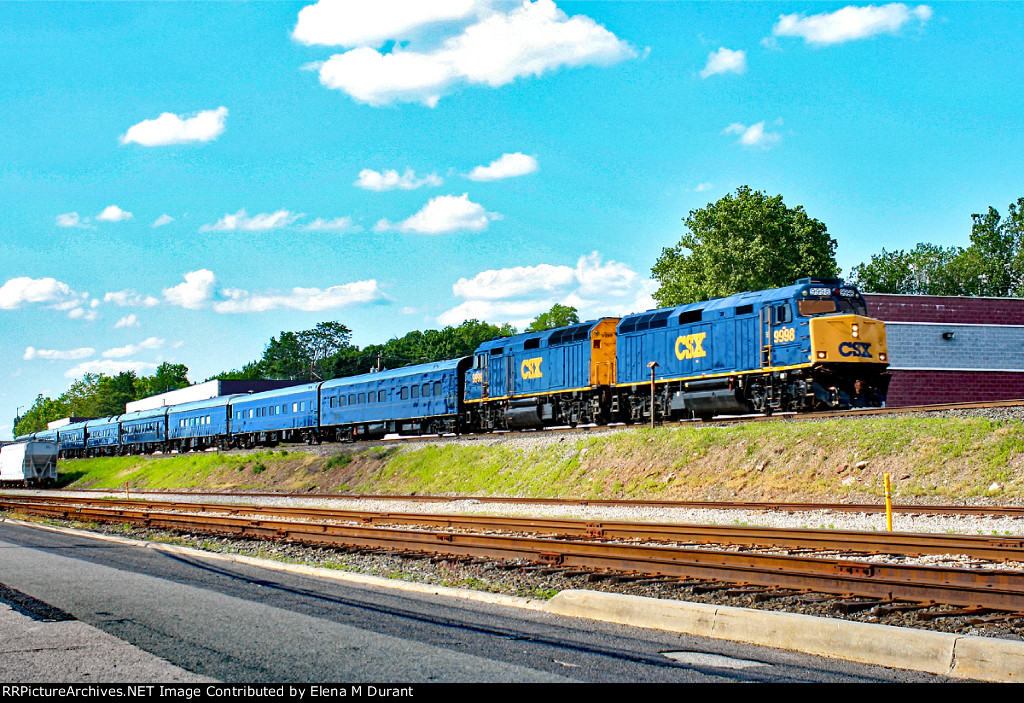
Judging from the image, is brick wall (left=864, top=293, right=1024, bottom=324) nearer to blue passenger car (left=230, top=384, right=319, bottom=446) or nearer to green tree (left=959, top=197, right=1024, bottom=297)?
blue passenger car (left=230, top=384, right=319, bottom=446)

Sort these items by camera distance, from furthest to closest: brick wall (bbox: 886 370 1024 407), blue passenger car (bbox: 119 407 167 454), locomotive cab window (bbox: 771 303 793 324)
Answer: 1. blue passenger car (bbox: 119 407 167 454)
2. brick wall (bbox: 886 370 1024 407)
3. locomotive cab window (bbox: 771 303 793 324)

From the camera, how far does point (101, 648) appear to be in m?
7.32

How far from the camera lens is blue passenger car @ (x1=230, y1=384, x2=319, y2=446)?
164 feet

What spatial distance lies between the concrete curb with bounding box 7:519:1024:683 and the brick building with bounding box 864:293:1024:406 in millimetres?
34798

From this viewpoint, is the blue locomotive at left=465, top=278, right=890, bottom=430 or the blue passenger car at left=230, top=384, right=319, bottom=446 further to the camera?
the blue passenger car at left=230, top=384, right=319, bottom=446

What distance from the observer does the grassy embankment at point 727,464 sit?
19.4 meters

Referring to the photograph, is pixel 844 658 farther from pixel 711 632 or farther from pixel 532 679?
pixel 532 679

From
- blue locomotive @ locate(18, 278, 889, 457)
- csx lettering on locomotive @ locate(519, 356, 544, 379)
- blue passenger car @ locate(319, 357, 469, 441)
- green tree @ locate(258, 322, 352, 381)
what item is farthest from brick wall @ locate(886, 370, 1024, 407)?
green tree @ locate(258, 322, 352, 381)

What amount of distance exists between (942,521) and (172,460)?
1908 inches

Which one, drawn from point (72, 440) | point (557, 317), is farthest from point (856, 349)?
point (557, 317)

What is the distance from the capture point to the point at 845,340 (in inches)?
974

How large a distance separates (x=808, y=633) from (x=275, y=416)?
1879 inches

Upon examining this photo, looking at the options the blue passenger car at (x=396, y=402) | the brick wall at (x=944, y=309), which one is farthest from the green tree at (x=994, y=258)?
the blue passenger car at (x=396, y=402)
